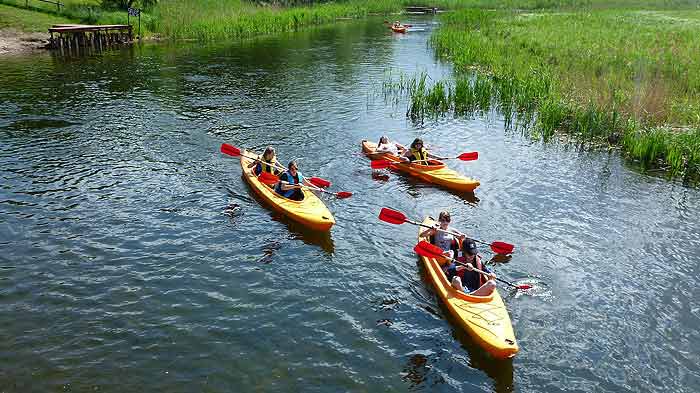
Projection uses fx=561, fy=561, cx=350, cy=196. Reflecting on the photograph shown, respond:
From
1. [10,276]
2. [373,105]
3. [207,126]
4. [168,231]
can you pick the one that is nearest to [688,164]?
[373,105]

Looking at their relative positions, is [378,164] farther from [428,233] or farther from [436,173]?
[428,233]

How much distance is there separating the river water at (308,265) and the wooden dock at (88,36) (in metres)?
15.6

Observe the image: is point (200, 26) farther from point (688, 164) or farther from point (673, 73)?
point (688, 164)

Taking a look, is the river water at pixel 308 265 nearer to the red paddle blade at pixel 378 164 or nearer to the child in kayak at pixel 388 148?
the red paddle blade at pixel 378 164

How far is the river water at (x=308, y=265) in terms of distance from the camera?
9.79m

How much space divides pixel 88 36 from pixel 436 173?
3370 centimetres

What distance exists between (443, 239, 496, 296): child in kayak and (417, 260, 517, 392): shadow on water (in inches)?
30.1

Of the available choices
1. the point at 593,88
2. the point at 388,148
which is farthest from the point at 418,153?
the point at 593,88

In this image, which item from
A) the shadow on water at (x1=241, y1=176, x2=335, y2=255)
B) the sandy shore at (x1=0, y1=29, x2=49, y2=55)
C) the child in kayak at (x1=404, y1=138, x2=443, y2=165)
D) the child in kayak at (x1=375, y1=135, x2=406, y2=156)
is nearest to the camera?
the shadow on water at (x1=241, y1=176, x2=335, y2=255)

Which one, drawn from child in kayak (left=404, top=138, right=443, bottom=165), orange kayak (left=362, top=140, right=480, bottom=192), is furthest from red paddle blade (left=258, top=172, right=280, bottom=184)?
child in kayak (left=404, top=138, right=443, bottom=165)

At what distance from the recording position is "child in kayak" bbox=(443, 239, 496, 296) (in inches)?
445

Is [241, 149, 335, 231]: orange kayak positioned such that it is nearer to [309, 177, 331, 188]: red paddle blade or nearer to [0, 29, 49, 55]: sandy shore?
[309, 177, 331, 188]: red paddle blade

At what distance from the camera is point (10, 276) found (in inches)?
478

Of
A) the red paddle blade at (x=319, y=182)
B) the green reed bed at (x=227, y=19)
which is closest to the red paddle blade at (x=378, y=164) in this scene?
the red paddle blade at (x=319, y=182)
